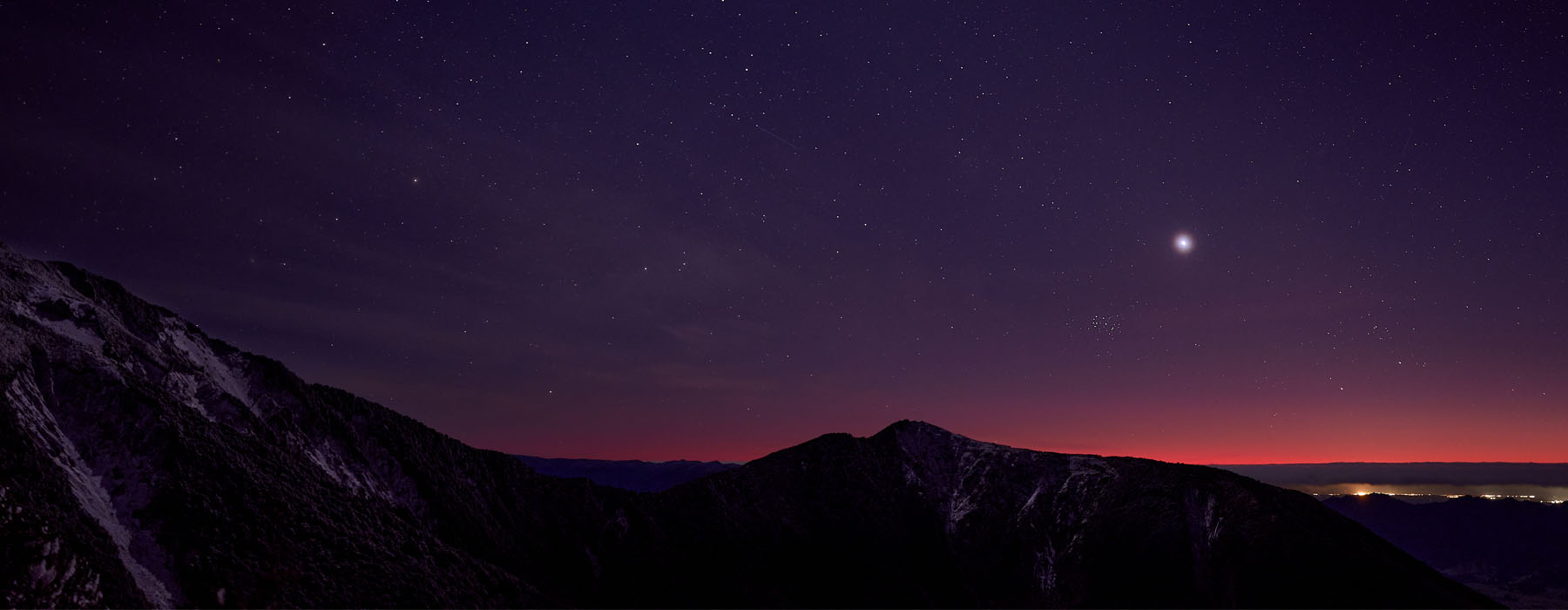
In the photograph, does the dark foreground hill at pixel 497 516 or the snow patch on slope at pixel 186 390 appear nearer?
the dark foreground hill at pixel 497 516

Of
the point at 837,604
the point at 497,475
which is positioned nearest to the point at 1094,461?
the point at 837,604

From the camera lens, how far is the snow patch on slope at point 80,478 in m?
41.6

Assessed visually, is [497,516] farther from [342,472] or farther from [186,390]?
[186,390]

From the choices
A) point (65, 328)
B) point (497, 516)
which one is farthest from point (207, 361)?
point (497, 516)

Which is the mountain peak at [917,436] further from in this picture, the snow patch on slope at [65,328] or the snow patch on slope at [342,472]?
the snow patch on slope at [65,328]

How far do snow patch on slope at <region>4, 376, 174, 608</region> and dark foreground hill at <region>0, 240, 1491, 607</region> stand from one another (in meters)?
0.17

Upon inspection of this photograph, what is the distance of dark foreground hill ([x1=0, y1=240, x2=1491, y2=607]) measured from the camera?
4512 cm

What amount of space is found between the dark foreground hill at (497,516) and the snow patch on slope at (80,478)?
0.55 feet

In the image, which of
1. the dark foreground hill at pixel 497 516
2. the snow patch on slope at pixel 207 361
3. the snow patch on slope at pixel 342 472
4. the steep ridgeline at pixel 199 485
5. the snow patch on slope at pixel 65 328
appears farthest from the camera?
the snow patch on slope at pixel 342 472

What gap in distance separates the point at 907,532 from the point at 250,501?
81477mm

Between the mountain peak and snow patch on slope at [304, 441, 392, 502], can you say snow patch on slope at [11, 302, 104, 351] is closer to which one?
snow patch on slope at [304, 441, 392, 502]

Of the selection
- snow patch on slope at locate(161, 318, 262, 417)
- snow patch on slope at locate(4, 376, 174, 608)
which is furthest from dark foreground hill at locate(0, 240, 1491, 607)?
snow patch on slope at locate(161, 318, 262, 417)

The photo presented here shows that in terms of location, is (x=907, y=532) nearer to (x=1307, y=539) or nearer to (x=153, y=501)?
(x=1307, y=539)

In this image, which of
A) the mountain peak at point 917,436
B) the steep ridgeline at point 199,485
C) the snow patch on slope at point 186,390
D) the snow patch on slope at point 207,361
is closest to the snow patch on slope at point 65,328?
the steep ridgeline at point 199,485
